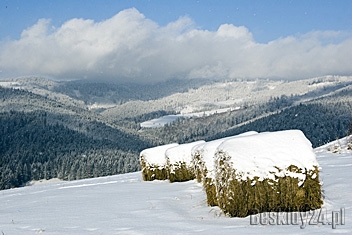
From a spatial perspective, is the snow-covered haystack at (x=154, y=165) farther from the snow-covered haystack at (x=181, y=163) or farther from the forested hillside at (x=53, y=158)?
the forested hillside at (x=53, y=158)

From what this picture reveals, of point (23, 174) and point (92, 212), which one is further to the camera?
point (23, 174)

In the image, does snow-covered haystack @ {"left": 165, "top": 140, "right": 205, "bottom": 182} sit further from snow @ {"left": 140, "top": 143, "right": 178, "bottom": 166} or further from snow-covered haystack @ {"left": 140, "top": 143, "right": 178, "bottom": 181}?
snow @ {"left": 140, "top": 143, "right": 178, "bottom": 166}

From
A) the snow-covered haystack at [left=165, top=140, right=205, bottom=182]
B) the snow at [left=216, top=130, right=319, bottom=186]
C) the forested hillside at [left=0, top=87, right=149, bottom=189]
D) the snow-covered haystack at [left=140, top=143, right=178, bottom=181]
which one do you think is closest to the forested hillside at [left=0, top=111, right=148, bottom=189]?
the forested hillside at [left=0, top=87, right=149, bottom=189]

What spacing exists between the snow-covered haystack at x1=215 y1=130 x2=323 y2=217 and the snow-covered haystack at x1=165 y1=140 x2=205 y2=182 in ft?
27.0

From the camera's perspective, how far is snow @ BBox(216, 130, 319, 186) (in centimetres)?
641

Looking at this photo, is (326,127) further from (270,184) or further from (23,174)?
(270,184)

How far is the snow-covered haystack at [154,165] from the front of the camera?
17344mm

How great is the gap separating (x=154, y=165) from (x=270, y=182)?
469 inches

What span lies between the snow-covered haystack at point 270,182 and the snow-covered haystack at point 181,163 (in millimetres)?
8216

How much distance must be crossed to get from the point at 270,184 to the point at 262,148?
2.36 feet

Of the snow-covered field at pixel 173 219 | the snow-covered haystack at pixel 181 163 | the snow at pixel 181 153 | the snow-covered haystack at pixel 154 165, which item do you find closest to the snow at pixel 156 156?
the snow-covered haystack at pixel 154 165

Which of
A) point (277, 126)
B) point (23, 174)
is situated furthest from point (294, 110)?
point (23, 174)

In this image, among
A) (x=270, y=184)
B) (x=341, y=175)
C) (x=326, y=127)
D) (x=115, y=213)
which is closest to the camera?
(x=270, y=184)

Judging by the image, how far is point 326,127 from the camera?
165375 millimetres
